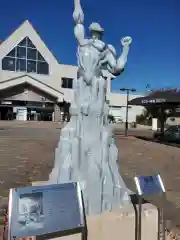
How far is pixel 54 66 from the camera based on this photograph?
154 feet

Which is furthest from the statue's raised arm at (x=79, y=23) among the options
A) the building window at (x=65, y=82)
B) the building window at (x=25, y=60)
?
the building window at (x=65, y=82)

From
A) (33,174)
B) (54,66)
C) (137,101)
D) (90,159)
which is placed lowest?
(33,174)

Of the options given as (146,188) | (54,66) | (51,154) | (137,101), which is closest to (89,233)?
(146,188)

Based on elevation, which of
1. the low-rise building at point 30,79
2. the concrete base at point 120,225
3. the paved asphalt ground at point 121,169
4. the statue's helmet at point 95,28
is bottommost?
the paved asphalt ground at point 121,169

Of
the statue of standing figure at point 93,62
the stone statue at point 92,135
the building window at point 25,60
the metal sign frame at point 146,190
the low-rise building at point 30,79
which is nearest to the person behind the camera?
the metal sign frame at point 146,190

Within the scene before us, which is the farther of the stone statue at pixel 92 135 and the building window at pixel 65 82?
the building window at pixel 65 82

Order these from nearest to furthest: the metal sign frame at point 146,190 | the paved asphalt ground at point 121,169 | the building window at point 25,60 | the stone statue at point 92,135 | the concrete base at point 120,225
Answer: the metal sign frame at point 146,190 < the concrete base at point 120,225 < the stone statue at point 92,135 < the paved asphalt ground at point 121,169 < the building window at point 25,60

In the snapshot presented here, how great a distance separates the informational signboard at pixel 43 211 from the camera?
2838mm

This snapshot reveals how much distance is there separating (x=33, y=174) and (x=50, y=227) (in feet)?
22.5

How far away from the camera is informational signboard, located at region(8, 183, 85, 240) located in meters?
2.84

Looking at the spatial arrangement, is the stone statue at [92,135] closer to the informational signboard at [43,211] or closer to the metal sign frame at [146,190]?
the metal sign frame at [146,190]

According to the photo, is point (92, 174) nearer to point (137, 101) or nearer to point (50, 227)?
point (50, 227)

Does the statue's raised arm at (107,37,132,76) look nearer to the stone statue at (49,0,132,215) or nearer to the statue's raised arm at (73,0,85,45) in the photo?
the stone statue at (49,0,132,215)

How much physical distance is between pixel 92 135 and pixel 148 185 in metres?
1.41
